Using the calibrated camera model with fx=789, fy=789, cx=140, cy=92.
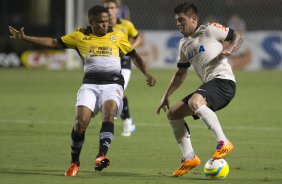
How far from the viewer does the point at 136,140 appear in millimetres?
11805

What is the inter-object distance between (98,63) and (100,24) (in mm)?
437

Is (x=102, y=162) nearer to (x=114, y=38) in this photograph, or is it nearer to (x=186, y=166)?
(x=186, y=166)

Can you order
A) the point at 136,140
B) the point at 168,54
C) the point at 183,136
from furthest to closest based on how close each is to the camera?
the point at 168,54 < the point at 136,140 < the point at 183,136

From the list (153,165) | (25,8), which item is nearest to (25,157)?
(153,165)

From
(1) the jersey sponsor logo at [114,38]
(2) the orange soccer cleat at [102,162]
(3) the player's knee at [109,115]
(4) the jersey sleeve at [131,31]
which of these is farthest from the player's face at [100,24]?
(4) the jersey sleeve at [131,31]

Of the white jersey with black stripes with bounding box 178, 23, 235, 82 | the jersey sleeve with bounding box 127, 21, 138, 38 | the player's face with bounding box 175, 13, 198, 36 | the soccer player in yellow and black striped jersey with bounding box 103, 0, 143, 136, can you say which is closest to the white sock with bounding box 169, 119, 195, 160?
the white jersey with black stripes with bounding box 178, 23, 235, 82

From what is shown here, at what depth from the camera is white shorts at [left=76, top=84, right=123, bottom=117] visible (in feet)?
28.3

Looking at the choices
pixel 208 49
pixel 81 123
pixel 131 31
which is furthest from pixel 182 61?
pixel 131 31

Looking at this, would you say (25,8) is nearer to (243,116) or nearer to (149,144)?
(243,116)

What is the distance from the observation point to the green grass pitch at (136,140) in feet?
27.3

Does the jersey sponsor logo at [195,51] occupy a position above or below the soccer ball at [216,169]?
above

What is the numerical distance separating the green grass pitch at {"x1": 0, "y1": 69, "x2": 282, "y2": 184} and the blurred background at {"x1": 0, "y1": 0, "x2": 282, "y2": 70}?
6.86 m

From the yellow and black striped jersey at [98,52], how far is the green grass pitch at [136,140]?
1.04 meters

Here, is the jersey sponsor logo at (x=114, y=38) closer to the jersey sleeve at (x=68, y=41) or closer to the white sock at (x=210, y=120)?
the jersey sleeve at (x=68, y=41)
